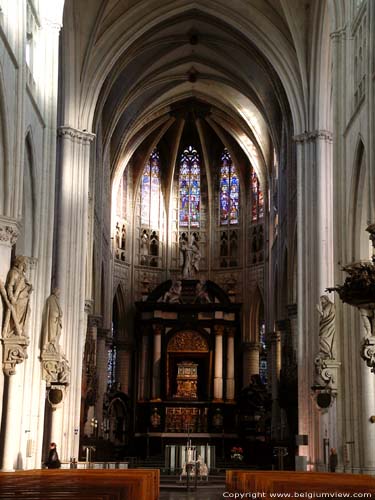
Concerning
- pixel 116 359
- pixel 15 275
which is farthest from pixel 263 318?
pixel 15 275

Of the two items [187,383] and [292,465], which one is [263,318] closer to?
[187,383]

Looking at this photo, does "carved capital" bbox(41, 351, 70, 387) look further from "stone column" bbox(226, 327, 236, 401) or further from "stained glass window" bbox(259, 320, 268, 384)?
"stained glass window" bbox(259, 320, 268, 384)

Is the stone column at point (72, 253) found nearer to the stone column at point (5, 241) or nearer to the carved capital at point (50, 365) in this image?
the carved capital at point (50, 365)

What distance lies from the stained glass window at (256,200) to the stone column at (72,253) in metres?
16.8

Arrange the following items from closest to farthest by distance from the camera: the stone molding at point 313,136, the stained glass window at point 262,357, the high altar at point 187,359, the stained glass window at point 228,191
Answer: the stone molding at point 313,136 < the high altar at point 187,359 < the stained glass window at point 262,357 < the stained glass window at point 228,191

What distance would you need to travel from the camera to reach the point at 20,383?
1938 centimetres

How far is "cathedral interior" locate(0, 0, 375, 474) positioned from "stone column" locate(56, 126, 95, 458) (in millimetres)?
67

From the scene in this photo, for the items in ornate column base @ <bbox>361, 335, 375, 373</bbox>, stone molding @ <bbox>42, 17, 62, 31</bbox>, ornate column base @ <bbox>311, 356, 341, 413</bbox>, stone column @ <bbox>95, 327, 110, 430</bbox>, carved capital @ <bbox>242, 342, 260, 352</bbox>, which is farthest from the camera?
carved capital @ <bbox>242, 342, 260, 352</bbox>

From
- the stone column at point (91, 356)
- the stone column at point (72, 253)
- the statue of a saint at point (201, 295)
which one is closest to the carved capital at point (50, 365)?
the stone column at point (72, 253)

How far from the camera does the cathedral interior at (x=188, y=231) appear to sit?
65.6ft

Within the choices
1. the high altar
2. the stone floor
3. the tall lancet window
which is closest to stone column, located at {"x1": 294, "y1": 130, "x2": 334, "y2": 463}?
the stone floor

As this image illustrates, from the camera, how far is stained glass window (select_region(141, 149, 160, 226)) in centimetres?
4772

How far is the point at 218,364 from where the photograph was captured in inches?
1736

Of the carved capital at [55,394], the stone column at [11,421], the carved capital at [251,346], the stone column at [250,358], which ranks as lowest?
the stone column at [11,421]
